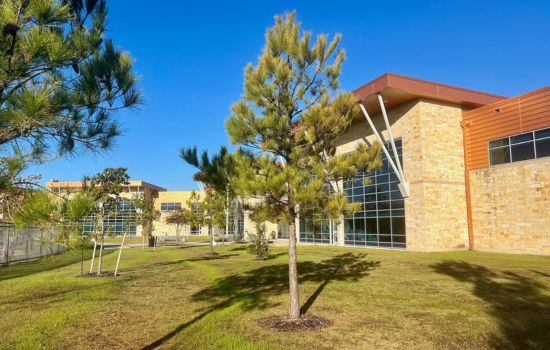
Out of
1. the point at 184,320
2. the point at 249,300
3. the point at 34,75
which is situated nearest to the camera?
the point at 34,75

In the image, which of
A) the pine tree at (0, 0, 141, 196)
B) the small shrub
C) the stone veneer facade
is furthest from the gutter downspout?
the pine tree at (0, 0, 141, 196)

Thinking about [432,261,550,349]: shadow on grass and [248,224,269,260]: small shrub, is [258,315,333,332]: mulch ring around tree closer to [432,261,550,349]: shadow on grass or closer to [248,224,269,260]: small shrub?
[432,261,550,349]: shadow on grass

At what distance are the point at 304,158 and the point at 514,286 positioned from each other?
23.6 feet

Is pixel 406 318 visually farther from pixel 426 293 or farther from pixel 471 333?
pixel 426 293

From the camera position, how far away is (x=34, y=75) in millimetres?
3471

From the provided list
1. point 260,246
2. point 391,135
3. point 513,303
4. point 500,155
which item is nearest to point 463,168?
point 500,155

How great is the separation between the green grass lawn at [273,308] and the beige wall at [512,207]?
212 inches

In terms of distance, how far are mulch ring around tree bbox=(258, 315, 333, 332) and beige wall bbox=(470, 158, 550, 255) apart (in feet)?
51.8

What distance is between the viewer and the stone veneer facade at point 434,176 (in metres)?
20.9

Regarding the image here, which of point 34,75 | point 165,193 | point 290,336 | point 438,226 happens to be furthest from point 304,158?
point 165,193

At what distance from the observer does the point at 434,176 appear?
21328 mm

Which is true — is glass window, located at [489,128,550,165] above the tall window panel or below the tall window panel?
above

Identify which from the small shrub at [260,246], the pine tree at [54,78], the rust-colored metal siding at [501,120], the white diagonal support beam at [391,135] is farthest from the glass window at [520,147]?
the pine tree at [54,78]

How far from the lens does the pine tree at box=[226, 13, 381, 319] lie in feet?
22.5
